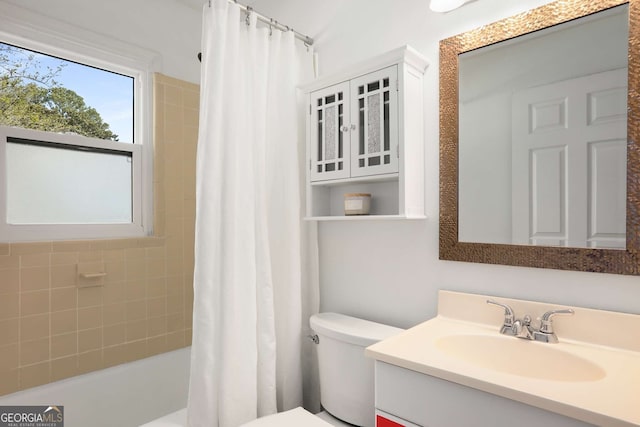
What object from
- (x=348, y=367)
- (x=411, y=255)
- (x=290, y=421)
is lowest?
(x=290, y=421)

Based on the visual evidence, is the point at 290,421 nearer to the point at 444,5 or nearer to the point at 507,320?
the point at 507,320

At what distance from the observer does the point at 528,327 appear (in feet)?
3.94

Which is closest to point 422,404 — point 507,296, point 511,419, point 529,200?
point 511,419

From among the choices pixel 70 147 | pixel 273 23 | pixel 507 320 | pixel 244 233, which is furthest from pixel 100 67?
pixel 507 320

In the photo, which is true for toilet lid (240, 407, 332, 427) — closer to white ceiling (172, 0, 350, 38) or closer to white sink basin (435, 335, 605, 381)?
white sink basin (435, 335, 605, 381)

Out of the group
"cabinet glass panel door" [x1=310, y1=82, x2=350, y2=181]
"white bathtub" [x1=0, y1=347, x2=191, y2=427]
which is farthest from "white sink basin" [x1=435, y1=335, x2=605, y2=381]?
"white bathtub" [x1=0, y1=347, x2=191, y2=427]

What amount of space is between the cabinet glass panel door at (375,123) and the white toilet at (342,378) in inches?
25.6

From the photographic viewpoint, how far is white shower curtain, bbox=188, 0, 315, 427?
1426mm

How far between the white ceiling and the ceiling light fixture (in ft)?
1.86

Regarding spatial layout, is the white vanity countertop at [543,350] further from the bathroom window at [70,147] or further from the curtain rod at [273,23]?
the bathroom window at [70,147]

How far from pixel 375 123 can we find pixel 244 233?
702mm

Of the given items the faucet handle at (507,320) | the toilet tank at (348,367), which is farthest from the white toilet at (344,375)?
the faucet handle at (507,320)

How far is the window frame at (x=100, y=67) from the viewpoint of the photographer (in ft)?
6.04

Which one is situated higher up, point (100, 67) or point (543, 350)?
point (100, 67)
